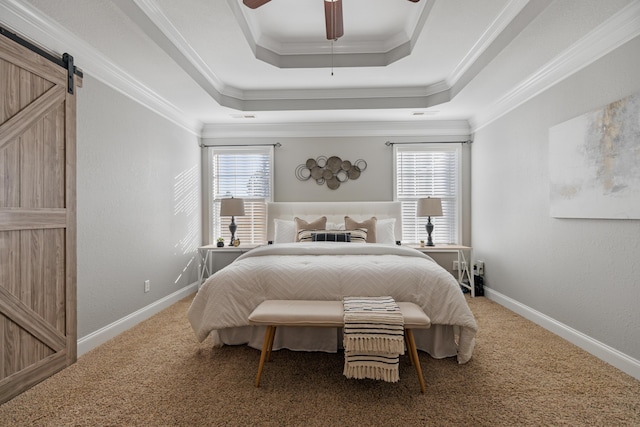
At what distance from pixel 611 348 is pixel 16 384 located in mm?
3961

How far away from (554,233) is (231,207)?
145 inches

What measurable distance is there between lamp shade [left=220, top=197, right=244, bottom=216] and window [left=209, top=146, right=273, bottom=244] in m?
0.53

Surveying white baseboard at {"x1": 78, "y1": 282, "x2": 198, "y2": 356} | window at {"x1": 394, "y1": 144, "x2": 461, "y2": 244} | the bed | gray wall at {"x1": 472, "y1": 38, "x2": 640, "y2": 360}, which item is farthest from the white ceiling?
white baseboard at {"x1": 78, "y1": 282, "x2": 198, "y2": 356}

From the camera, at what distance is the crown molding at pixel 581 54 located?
2.28 m

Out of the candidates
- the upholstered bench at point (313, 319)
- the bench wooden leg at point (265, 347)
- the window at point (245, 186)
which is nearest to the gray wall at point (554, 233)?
the upholstered bench at point (313, 319)

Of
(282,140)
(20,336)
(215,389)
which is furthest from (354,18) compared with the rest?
(20,336)

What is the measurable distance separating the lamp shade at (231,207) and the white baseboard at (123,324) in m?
Result: 1.15

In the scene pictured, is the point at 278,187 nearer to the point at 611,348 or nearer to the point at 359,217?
the point at 359,217

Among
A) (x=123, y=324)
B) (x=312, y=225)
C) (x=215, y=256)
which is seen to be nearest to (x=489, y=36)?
(x=312, y=225)

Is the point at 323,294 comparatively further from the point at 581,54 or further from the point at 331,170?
the point at 331,170

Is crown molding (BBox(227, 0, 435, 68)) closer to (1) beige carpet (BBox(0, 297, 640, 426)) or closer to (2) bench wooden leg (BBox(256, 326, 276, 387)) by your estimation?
(2) bench wooden leg (BBox(256, 326, 276, 387))

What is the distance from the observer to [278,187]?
5.24m

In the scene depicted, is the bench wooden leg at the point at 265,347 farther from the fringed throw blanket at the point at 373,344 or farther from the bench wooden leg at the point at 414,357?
the bench wooden leg at the point at 414,357

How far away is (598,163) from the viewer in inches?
102
